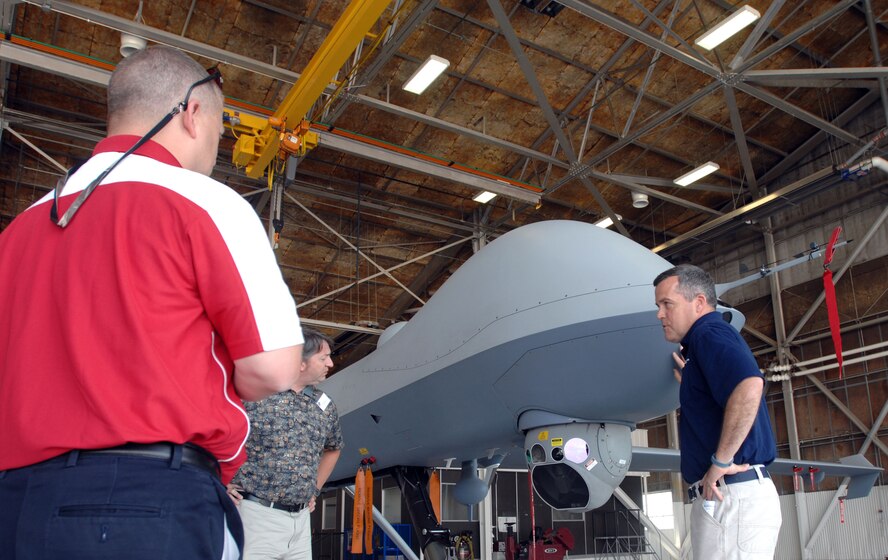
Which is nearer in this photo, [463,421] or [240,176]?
[463,421]

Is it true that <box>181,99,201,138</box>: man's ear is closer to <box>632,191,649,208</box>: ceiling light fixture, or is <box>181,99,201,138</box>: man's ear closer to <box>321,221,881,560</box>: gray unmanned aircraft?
<box>321,221,881,560</box>: gray unmanned aircraft

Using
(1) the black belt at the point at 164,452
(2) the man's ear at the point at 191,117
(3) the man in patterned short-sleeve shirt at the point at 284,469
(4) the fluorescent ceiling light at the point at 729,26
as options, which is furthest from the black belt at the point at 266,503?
(4) the fluorescent ceiling light at the point at 729,26

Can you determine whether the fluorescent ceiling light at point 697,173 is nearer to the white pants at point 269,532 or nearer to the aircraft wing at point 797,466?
the aircraft wing at point 797,466

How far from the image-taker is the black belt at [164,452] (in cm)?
131

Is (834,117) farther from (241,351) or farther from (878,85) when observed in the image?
(241,351)

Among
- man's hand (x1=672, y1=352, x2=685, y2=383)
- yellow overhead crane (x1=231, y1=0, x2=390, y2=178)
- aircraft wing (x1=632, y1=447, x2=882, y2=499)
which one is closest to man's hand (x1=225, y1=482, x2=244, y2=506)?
man's hand (x1=672, y1=352, x2=685, y2=383)

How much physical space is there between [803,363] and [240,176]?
57.2 ft

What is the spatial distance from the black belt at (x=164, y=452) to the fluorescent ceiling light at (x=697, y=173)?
17984 millimetres

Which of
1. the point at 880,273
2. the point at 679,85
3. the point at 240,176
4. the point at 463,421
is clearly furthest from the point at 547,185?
the point at 463,421

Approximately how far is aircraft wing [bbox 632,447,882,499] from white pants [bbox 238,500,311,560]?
15.4ft

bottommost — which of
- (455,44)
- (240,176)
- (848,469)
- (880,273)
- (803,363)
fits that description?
(848,469)

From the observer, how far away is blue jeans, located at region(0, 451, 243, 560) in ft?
4.09

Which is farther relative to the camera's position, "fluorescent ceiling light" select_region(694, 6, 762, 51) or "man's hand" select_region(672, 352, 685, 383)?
"fluorescent ceiling light" select_region(694, 6, 762, 51)

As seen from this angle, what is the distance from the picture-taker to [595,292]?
480 centimetres
